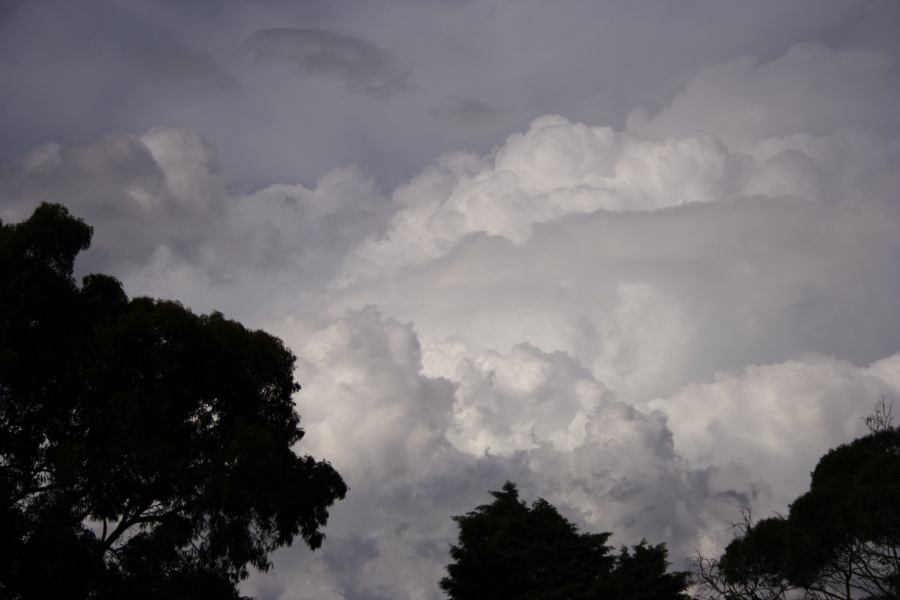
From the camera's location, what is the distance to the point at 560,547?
42781mm

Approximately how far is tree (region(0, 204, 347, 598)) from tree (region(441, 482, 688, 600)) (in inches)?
754

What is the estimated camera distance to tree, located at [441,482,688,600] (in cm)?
3662

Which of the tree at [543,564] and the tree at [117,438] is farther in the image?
the tree at [543,564]

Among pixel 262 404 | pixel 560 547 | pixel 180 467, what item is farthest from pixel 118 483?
pixel 560 547

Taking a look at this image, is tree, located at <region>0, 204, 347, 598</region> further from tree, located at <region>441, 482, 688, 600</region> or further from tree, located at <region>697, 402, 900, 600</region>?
tree, located at <region>441, 482, 688, 600</region>

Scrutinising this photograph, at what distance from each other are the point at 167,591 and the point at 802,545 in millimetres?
16751

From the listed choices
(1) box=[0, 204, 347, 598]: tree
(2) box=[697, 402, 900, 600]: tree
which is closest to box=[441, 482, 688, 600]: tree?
(2) box=[697, 402, 900, 600]: tree

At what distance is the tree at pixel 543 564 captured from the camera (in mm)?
36625

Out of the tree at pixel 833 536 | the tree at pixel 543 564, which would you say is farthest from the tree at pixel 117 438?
the tree at pixel 543 564

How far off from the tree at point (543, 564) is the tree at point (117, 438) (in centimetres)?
1915

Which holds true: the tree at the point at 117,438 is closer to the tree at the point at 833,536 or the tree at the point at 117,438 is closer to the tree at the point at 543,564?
the tree at the point at 833,536

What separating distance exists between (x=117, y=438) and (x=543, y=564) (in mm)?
28073

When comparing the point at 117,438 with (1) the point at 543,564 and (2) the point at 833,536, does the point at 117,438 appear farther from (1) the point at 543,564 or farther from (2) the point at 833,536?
(1) the point at 543,564

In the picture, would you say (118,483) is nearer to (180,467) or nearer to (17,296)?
(180,467)
